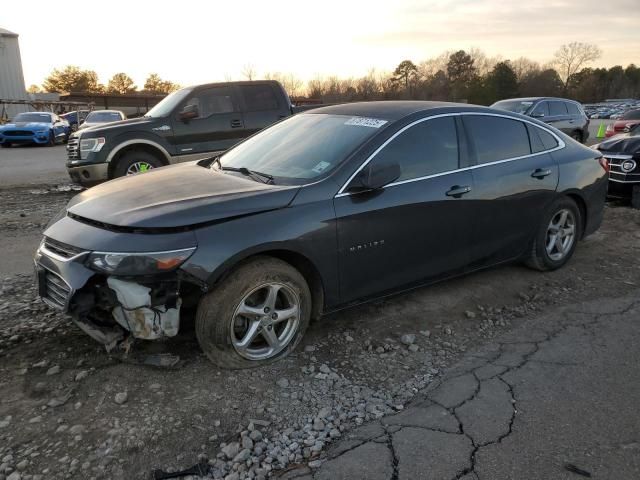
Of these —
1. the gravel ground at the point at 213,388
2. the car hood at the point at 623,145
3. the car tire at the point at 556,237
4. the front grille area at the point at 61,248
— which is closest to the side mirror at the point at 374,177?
the gravel ground at the point at 213,388

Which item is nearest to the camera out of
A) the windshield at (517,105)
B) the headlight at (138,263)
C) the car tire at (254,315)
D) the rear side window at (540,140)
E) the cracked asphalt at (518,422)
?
the cracked asphalt at (518,422)

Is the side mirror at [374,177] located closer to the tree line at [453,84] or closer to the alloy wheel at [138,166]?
the alloy wheel at [138,166]

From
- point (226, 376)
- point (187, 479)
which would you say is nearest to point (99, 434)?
point (187, 479)

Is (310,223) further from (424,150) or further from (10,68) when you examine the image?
(10,68)

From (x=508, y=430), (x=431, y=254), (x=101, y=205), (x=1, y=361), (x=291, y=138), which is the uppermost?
(x=291, y=138)

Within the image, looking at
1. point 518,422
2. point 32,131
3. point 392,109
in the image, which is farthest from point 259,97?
point 32,131

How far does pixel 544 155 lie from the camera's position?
16.1 feet

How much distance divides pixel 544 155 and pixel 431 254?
1.81 meters

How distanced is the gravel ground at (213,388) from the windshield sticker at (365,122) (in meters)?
1.53

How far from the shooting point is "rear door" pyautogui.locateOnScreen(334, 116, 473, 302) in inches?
142

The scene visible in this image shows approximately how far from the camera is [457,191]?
4125mm

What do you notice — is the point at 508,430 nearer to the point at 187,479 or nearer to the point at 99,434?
the point at 187,479

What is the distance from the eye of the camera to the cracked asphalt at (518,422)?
100.0 inches

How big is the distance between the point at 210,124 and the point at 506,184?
6.09 meters
